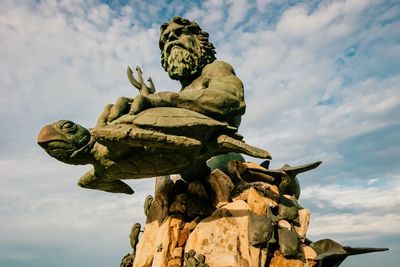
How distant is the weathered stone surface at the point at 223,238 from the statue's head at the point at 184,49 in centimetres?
199

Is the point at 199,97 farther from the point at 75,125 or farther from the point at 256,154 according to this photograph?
the point at 75,125

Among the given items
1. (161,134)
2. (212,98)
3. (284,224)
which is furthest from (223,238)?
(212,98)

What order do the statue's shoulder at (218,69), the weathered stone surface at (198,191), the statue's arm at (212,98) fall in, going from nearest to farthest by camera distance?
the statue's arm at (212,98) < the statue's shoulder at (218,69) < the weathered stone surface at (198,191)

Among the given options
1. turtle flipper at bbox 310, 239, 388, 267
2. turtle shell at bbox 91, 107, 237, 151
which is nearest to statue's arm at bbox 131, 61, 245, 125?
turtle shell at bbox 91, 107, 237, 151

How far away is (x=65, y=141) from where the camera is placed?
405 centimetres

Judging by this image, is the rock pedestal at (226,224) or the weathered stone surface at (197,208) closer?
the rock pedestal at (226,224)

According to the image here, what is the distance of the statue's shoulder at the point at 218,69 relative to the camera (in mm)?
4922

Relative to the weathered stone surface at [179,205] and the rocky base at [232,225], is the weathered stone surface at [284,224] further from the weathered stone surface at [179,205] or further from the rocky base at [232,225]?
the weathered stone surface at [179,205]

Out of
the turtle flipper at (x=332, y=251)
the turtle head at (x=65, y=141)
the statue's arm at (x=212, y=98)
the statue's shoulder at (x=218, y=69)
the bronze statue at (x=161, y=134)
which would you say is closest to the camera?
the bronze statue at (x=161, y=134)

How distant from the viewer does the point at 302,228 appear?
5184 millimetres

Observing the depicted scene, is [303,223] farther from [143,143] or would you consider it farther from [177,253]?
[143,143]

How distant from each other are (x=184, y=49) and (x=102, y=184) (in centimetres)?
215

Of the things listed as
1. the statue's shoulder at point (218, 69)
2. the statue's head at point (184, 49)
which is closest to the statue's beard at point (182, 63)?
the statue's head at point (184, 49)

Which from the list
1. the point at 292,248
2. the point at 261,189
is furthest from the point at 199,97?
the point at 292,248
